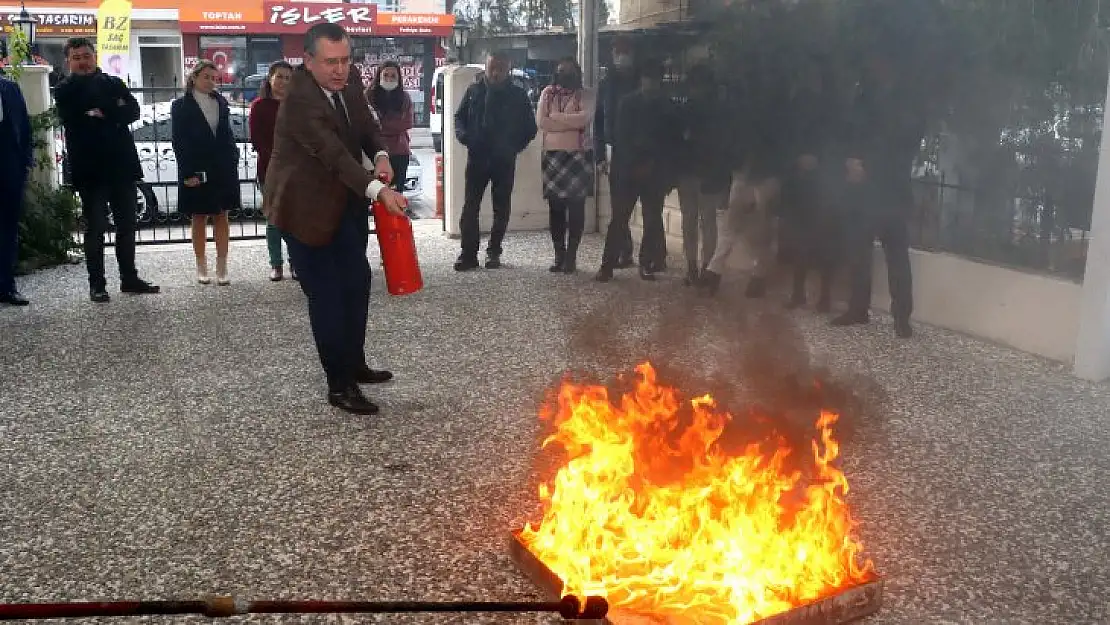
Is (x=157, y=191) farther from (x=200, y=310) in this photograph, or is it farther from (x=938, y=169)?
(x=938, y=169)

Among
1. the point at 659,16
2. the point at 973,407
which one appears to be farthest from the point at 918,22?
the point at 973,407

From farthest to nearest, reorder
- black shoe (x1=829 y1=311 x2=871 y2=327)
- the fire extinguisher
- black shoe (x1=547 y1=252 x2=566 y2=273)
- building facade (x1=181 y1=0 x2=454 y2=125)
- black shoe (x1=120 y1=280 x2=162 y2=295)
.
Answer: building facade (x1=181 y1=0 x2=454 y2=125)
black shoe (x1=547 y1=252 x2=566 y2=273)
black shoe (x1=120 y1=280 x2=162 y2=295)
black shoe (x1=829 y1=311 x2=871 y2=327)
the fire extinguisher

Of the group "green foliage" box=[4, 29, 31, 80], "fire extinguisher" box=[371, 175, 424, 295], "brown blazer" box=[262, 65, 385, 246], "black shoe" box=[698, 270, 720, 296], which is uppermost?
"green foliage" box=[4, 29, 31, 80]

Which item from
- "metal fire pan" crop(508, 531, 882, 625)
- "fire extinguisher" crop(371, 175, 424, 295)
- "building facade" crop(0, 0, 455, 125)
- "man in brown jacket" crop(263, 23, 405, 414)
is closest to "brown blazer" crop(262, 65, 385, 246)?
"man in brown jacket" crop(263, 23, 405, 414)

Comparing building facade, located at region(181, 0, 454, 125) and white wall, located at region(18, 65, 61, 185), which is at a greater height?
building facade, located at region(181, 0, 454, 125)

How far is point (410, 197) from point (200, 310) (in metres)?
7.11

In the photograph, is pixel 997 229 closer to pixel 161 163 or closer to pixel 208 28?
pixel 161 163

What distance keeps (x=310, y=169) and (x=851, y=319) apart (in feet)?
11.8

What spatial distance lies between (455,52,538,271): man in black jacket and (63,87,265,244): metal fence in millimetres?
2807

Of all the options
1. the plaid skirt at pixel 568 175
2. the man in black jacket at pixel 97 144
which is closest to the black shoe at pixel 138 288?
the man in black jacket at pixel 97 144

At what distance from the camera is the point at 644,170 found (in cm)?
740

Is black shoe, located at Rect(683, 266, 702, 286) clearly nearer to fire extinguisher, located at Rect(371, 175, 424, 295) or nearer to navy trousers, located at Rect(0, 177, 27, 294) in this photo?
fire extinguisher, located at Rect(371, 175, 424, 295)

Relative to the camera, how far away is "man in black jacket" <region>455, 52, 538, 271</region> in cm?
827

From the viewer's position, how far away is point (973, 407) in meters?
4.91
